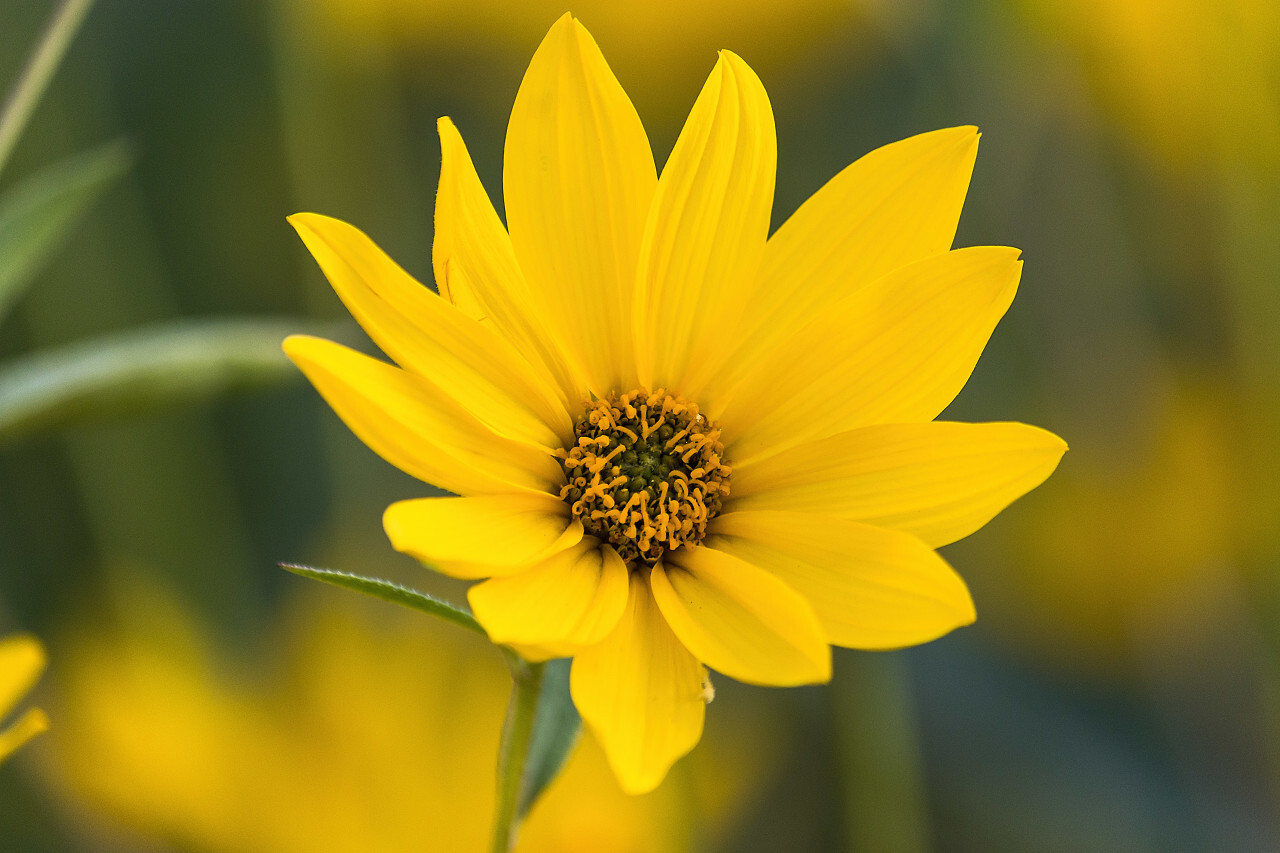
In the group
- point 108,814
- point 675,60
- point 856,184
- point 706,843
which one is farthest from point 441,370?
point 675,60

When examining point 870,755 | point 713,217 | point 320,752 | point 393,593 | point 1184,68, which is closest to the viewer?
point 393,593

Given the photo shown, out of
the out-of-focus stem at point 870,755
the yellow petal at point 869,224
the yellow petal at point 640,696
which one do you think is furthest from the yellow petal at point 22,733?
the out-of-focus stem at point 870,755

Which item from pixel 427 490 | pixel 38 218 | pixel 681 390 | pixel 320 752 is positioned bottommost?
pixel 320 752

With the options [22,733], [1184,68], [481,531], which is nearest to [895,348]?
[481,531]

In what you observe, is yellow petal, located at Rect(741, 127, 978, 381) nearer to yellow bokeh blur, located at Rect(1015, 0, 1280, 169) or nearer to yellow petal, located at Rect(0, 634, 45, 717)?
yellow petal, located at Rect(0, 634, 45, 717)

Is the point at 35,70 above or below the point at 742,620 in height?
above

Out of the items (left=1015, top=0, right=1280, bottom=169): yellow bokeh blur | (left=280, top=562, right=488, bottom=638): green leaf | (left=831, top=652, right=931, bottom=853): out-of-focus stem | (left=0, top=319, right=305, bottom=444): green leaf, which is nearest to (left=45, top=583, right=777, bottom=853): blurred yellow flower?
(left=831, top=652, right=931, bottom=853): out-of-focus stem

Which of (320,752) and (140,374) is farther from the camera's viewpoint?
(320,752)

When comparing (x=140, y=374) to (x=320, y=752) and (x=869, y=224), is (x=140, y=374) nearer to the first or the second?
(x=869, y=224)
